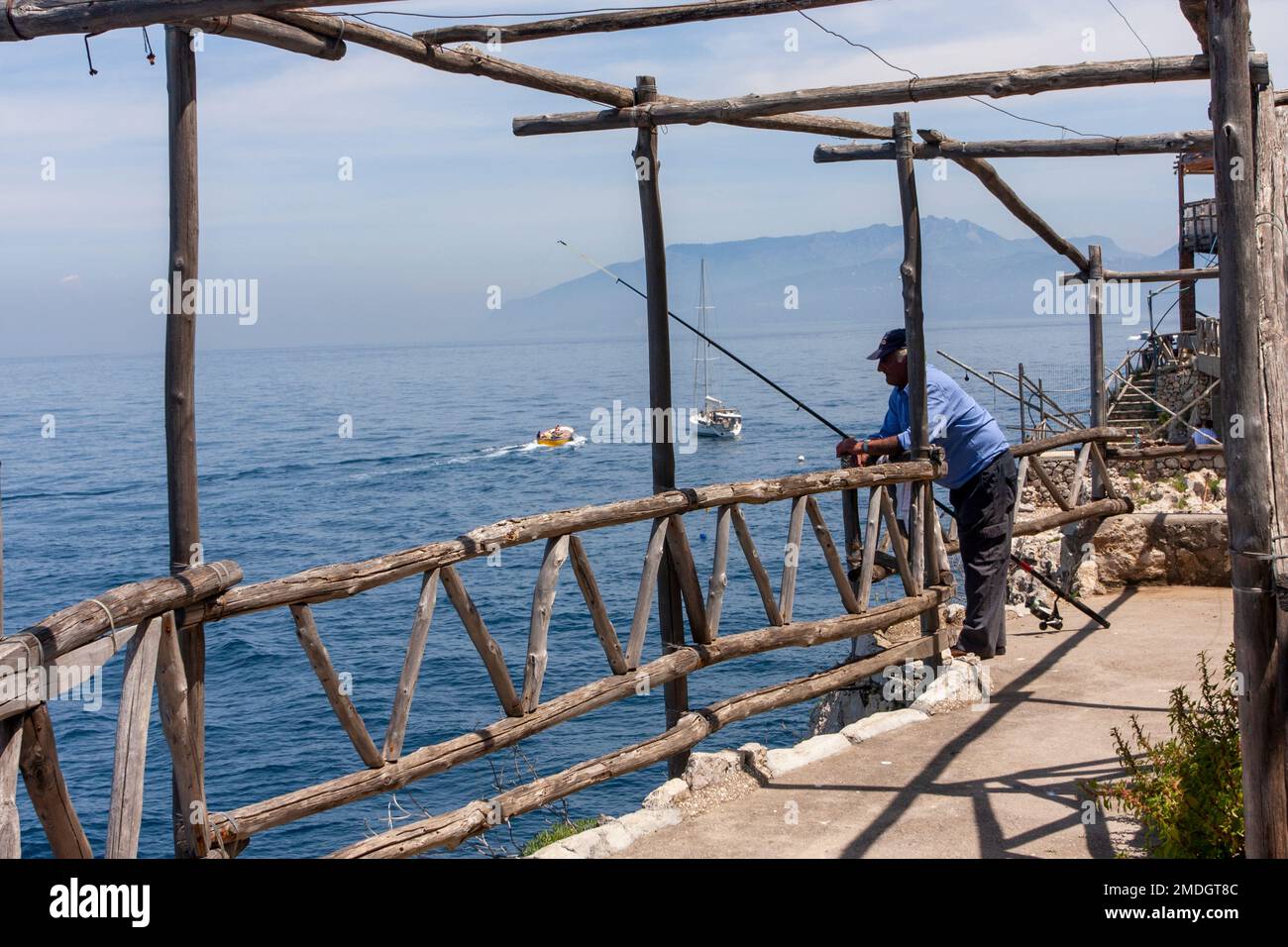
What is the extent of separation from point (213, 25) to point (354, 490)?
52.2 meters

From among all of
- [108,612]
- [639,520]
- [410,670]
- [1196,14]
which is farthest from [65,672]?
[1196,14]

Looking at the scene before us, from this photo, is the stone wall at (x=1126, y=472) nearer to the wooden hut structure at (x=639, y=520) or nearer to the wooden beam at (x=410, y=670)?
the wooden hut structure at (x=639, y=520)

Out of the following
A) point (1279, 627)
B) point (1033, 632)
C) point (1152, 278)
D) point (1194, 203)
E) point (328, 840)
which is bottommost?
point (328, 840)

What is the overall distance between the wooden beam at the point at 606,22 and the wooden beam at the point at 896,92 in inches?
25.7

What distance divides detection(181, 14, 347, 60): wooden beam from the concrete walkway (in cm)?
372

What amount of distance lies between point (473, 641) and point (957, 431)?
379cm

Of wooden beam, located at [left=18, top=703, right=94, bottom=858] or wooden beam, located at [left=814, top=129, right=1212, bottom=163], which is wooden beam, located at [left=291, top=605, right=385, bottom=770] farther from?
wooden beam, located at [left=814, top=129, right=1212, bottom=163]

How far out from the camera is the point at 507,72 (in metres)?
6.38

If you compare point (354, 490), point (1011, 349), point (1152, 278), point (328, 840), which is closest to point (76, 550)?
point (354, 490)

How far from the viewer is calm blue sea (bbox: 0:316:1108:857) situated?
18.0 meters

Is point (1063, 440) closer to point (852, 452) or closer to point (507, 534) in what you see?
point (852, 452)

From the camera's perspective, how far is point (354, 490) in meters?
55.5

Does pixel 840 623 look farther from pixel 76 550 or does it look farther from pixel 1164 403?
pixel 76 550

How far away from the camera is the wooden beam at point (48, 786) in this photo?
3359 millimetres
